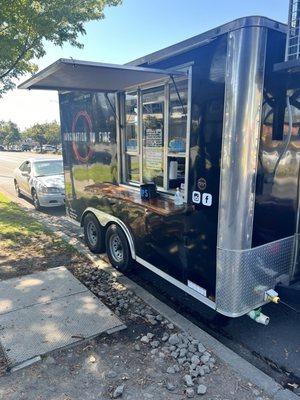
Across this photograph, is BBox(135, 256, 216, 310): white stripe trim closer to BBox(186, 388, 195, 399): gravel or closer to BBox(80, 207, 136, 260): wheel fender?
BBox(80, 207, 136, 260): wheel fender

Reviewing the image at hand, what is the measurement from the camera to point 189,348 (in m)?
3.15

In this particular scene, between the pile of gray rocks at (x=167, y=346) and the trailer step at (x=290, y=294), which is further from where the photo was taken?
the trailer step at (x=290, y=294)

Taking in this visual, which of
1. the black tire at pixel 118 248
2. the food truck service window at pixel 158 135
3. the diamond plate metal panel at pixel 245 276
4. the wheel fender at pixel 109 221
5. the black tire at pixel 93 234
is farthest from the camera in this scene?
the black tire at pixel 93 234

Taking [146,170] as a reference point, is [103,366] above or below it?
below

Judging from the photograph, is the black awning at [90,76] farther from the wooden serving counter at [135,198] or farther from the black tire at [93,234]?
the black tire at [93,234]

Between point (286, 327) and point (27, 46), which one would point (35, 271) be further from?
point (27, 46)

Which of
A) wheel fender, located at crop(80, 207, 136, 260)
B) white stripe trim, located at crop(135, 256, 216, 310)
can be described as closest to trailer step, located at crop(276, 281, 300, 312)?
white stripe trim, located at crop(135, 256, 216, 310)

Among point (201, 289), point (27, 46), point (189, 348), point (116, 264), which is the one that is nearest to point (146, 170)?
point (116, 264)

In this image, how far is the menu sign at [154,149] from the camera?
4288 mm

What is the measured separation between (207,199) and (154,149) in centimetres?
149

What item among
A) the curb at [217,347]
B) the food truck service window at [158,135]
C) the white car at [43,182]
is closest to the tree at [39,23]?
the white car at [43,182]

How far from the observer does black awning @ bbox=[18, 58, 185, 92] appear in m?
3.43

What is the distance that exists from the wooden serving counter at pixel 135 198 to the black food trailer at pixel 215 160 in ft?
0.08

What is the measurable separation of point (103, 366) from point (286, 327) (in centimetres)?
207
